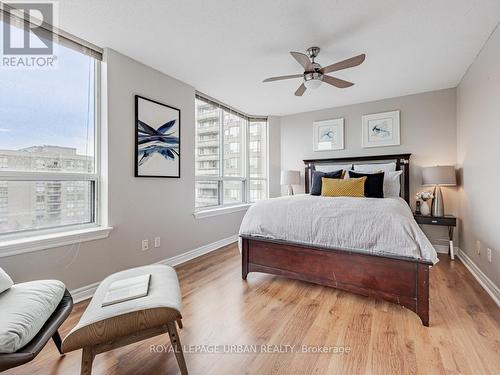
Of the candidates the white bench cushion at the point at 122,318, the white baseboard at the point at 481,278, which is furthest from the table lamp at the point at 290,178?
the white bench cushion at the point at 122,318

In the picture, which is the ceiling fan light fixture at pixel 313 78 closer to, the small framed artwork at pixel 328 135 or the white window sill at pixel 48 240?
the small framed artwork at pixel 328 135

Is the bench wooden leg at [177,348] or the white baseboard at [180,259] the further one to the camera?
the white baseboard at [180,259]

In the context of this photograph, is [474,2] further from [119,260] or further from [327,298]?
[119,260]

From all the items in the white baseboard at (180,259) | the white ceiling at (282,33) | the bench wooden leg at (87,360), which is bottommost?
the white baseboard at (180,259)

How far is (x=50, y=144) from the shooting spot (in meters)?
2.19

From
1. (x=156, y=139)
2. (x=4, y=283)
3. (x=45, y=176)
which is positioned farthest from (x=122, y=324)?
(x=156, y=139)

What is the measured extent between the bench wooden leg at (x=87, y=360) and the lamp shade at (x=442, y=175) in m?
4.13

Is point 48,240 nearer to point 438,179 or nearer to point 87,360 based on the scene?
point 87,360

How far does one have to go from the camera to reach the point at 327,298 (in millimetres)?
2250

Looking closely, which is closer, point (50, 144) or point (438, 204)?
point (50, 144)

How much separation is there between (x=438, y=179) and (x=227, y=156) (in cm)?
326

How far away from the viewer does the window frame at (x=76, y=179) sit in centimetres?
196

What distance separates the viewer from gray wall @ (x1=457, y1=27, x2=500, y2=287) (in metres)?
2.23

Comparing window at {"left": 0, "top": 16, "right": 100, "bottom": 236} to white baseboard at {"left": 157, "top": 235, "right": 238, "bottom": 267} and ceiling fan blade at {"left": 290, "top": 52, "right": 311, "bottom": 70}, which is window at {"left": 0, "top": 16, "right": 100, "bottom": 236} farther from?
ceiling fan blade at {"left": 290, "top": 52, "right": 311, "bottom": 70}
